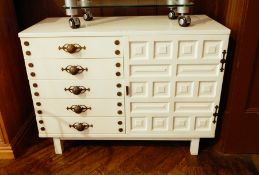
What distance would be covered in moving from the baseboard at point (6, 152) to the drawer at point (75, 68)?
1.60 feet

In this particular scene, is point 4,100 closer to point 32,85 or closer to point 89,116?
point 32,85

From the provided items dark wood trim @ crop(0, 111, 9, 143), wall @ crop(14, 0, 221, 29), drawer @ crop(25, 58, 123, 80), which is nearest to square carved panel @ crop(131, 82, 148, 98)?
drawer @ crop(25, 58, 123, 80)

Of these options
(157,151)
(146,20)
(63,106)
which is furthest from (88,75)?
(157,151)

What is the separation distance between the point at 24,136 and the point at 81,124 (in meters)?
0.49

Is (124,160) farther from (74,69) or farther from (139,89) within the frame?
(74,69)

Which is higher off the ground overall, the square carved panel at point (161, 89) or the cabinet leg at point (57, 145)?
the square carved panel at point (161, 89)

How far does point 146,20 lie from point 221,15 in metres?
0.43

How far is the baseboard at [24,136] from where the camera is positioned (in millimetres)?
1540

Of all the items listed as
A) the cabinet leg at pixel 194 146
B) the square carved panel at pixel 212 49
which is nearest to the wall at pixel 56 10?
the square carved panel at pixel 212 49

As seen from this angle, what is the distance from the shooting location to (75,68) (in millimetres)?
1258

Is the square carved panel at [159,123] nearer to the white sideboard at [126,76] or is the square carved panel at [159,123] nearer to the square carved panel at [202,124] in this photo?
the white sideboard at [126,76]

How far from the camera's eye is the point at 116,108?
1372mm

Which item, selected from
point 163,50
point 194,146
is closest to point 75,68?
point 163,50

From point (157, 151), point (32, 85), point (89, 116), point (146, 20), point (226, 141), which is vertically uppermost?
point (146, 20)
